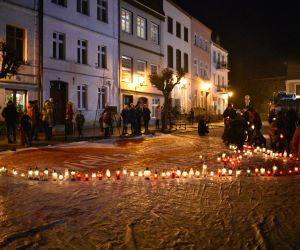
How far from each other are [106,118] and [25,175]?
12.4 metres

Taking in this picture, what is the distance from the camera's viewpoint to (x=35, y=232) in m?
6.04

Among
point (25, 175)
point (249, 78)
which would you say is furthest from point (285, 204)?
point (249, 78)

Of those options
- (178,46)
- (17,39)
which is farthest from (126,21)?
(17,39)

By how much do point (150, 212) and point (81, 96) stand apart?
76.9 ft

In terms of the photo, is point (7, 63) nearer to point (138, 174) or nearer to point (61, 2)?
point (138, 174)

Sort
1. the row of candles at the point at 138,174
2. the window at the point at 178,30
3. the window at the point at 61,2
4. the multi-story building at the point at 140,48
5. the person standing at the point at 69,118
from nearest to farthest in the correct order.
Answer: the row of candles at the point at 138,174, the person standing at the point at 69,118, the window at the point at 61,2, the multi-story building at the point at 140,48, the window at the point at 178,30

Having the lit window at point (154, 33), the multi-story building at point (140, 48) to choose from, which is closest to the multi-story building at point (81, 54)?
the multi-story building at point (140, 48)

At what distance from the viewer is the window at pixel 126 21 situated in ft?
114

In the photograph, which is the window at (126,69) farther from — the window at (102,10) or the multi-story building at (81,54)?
the window at (102,10)

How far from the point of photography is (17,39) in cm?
2433

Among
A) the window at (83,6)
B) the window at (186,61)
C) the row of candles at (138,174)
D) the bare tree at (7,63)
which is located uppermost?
the window at (83,6)

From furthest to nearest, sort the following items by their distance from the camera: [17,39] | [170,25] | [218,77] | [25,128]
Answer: [218,77] < [170,25] < [17,39] < [25,128]

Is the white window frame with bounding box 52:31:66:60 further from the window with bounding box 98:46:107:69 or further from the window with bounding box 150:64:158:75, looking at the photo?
the window with bounding box 150:64:158:75

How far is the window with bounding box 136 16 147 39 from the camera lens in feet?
122
